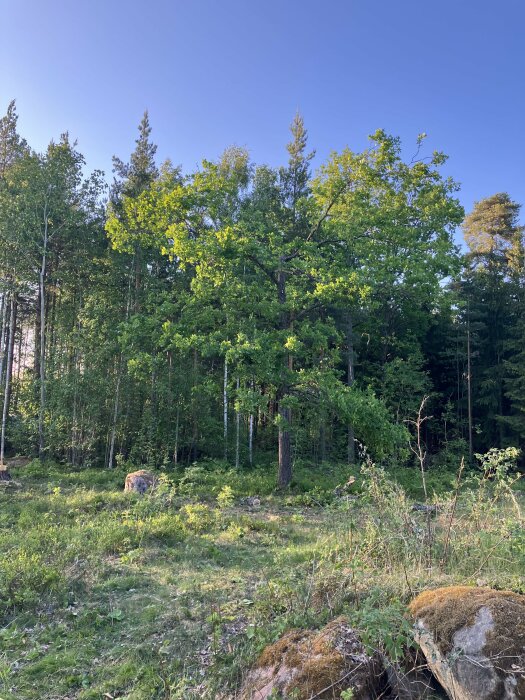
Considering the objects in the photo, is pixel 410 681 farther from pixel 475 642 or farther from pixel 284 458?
pixel 284 458

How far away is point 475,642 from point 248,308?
825 centimetres

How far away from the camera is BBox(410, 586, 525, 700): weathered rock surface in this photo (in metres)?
2.32

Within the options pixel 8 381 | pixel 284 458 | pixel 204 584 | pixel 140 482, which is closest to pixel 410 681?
pixel 204 584

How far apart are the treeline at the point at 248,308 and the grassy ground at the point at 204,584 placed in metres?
2.87

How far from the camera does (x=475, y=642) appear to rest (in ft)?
8.18

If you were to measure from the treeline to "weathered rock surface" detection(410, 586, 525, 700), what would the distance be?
14.4 ft

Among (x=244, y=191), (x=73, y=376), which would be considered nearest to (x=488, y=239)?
(x=244, y=191)

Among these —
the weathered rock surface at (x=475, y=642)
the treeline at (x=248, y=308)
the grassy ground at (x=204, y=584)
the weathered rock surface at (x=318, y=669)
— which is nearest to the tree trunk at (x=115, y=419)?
the treeline at (x=248, y=308)

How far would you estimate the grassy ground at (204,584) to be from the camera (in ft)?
10.0

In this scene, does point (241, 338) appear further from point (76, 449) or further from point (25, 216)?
point (25, 216)

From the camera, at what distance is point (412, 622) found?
9.37 ft

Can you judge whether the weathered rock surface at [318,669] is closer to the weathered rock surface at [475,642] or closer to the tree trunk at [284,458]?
the weathered rock surface at [475,642]

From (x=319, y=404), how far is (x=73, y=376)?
26.7 ft

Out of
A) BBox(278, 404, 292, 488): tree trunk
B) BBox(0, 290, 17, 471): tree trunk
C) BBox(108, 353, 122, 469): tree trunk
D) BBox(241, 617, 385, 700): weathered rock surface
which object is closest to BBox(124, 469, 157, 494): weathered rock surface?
BBox(278, 404, 292, 488): tree trunk
